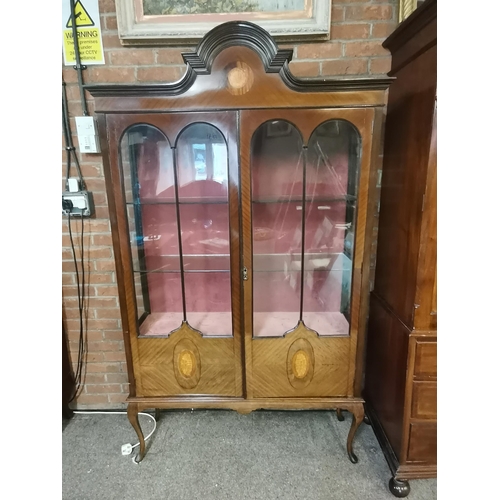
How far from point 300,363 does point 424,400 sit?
494 millimetres

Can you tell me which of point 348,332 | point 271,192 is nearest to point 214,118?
point 271,192

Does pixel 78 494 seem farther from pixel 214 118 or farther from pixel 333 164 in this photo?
pixel 333 164

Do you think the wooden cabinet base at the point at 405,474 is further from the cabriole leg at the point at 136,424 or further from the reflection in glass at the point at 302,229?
the cabriole leg at the point at 136,424

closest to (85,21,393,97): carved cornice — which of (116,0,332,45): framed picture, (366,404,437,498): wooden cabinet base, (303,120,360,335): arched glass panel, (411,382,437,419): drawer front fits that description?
(303,120,360,335): arched glass panel

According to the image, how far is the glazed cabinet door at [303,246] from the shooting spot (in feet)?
3.83

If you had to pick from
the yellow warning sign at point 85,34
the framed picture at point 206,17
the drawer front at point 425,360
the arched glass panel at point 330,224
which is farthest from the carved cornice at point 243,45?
the drawer front at point 425,360

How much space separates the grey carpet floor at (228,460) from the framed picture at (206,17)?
6.18ft

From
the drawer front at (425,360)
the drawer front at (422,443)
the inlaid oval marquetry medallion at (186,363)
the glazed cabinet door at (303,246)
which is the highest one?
the glazed cabinet door at (303,246)

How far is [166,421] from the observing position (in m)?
1.69

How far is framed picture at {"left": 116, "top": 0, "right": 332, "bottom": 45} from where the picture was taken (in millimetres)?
1353

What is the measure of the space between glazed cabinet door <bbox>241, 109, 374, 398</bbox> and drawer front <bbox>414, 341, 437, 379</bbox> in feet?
0.75

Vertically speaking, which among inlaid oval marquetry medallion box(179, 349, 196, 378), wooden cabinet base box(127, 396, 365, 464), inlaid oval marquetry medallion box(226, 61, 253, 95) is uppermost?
inlaid oval marquetry medallion box(226, 61, 253, 95)

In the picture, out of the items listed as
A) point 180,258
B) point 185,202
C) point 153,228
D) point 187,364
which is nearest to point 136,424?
point 187,364

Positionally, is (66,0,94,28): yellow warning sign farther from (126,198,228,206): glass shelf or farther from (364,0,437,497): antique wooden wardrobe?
(364,0,437,497): antique wooden wardrobe
